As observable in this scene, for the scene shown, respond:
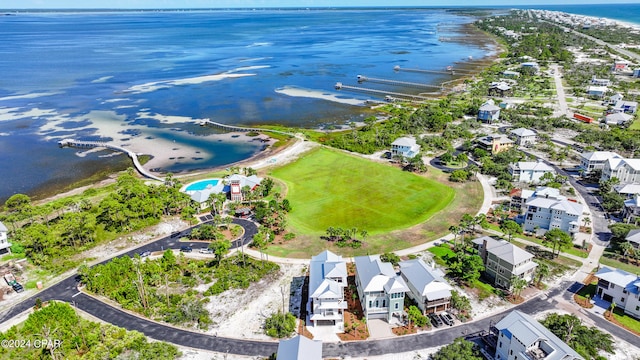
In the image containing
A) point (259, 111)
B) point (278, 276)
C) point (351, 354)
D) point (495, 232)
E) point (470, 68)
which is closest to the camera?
point (351, 354)

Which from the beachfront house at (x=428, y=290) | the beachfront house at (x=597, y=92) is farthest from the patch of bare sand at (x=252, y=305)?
the beachfront house at (x=597, y=92)

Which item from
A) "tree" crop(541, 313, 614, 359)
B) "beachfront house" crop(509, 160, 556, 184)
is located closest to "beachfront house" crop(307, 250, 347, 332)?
"tree" crop(541, 313, 614, 359)

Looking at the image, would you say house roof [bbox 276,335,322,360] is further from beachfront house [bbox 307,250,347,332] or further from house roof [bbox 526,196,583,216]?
house roof [bbox 526,196,583,216]

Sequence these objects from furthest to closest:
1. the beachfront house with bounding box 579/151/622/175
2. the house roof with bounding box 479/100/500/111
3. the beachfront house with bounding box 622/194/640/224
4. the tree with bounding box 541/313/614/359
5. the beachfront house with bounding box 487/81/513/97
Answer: the beachfront house with bounding box 487/81/513/97 → the house roof with bounding box 479/100/500/111 → the beachfront house with bounding box 579/151/622/175 → the beachfront house with bounding box 622/194/640/224 → the tree with bounding box 541/313/614/359

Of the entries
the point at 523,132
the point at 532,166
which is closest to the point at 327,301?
the point at 532,166

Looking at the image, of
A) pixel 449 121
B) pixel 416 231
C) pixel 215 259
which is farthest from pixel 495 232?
pixel 449 121

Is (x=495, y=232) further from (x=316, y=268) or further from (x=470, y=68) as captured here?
(x=470, y=68)

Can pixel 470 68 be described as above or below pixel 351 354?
above
